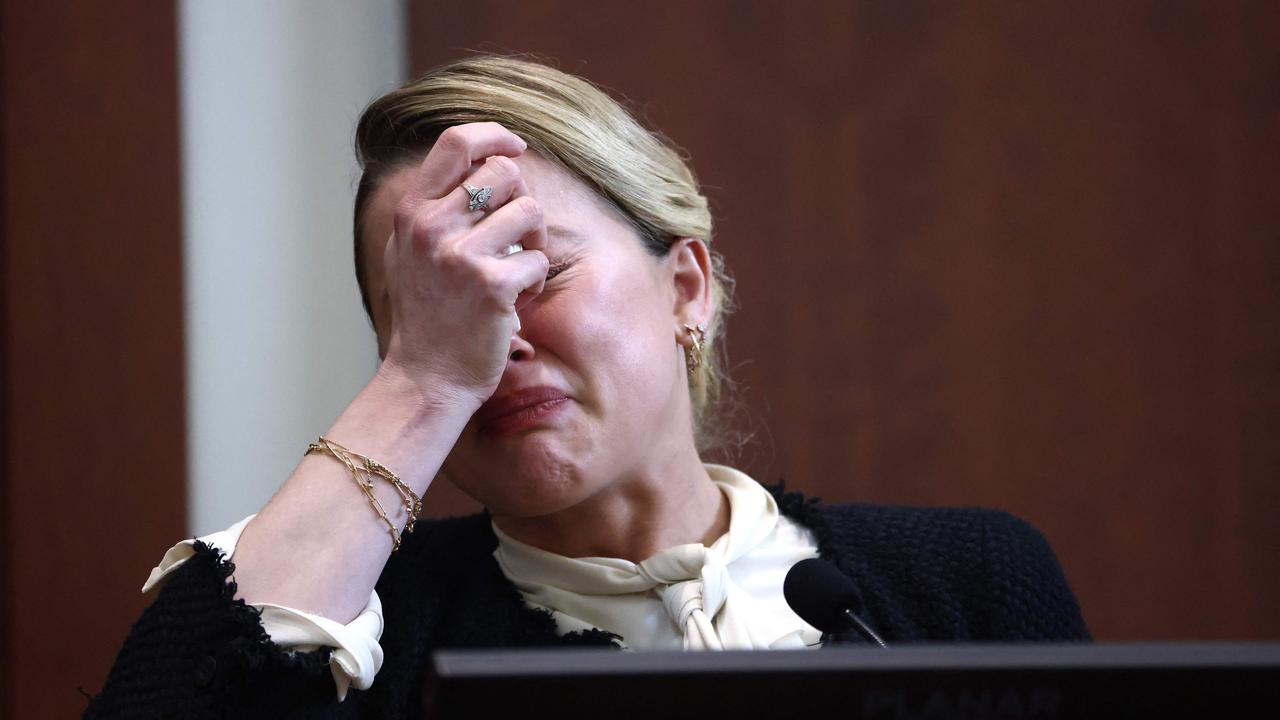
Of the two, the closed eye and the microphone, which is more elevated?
the closed eye

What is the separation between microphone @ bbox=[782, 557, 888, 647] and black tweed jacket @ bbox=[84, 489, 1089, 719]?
26 centimetres

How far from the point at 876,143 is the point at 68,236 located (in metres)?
1.39

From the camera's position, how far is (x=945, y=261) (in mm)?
2160

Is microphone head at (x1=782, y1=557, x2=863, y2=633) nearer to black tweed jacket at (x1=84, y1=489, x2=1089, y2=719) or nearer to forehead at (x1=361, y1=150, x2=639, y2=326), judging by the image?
black tweed jacket at (x1=84, y1=489, x2=1089, y2=719)

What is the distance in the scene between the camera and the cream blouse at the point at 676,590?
1188 millimetres

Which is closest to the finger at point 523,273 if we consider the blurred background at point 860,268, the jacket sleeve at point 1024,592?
the jacket sleeve at point 1024,592

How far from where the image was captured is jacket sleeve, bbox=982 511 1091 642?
1.28 meters

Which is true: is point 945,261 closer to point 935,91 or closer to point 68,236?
point 935,91

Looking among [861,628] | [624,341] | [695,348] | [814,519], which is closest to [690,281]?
[695,348]

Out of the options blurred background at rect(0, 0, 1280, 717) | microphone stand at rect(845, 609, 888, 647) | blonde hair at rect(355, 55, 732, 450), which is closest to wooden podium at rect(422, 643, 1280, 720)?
microphone stand at rect(845, 609, 888, 647)

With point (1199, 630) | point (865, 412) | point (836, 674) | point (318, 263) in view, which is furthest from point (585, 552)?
point (1199, 630)

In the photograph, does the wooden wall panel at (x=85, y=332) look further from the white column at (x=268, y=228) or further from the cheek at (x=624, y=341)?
the cheek at (x=624, y=341)

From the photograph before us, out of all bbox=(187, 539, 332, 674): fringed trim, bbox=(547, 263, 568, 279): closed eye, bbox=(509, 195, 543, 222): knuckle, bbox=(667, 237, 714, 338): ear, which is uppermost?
bbox=(509, 195, 543, 222): knuckle

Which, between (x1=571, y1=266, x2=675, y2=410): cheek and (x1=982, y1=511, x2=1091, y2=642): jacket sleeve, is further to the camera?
(x1=982, y1=511, x2=1091, y2=642): jacket sleeve
